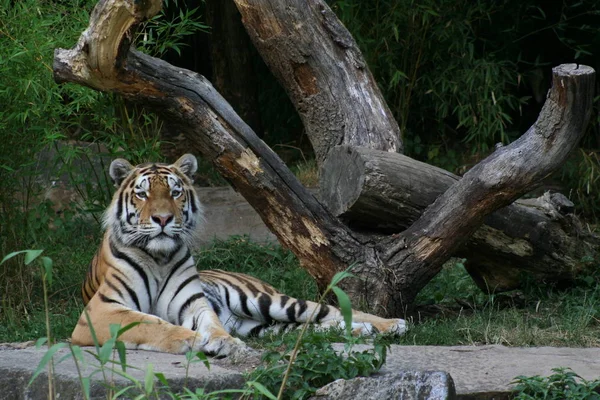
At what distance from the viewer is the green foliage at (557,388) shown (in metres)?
3.69

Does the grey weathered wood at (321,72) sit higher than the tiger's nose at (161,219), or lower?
higher

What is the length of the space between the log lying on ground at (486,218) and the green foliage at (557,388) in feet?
4.61

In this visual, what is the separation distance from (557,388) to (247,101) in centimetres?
662

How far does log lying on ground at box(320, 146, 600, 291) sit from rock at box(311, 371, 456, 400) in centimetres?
148

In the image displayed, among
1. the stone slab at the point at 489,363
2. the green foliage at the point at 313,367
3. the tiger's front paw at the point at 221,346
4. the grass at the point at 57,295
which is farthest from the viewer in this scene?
the grass at the point at 57,295

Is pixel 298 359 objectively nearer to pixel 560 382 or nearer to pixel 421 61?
pixel 560 382

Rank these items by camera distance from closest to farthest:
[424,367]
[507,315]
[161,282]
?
[424,367], [161,282], [507,315]

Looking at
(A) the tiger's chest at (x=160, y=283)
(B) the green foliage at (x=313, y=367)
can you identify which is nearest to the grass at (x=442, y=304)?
(A) the tiger's chest at (x=160, y=283)

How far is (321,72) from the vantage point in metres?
5.73

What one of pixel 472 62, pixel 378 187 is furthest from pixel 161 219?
pixel 472 62

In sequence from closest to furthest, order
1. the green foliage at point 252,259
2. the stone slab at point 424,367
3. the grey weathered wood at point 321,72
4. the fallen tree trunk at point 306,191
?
the stone slab at point 424,367 < the fallen tree trunk at point 306,191 < the grey weathered wood at point 321,72 < the green foliage at point 252,259

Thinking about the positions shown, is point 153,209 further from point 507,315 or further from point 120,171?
point 507,315

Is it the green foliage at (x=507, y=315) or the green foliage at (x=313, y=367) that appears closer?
the green foliage at (x=313, y=367)

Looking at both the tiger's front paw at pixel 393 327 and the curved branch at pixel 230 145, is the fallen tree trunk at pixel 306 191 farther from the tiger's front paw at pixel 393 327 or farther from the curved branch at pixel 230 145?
the tiger's front paw at pixel 393 327
